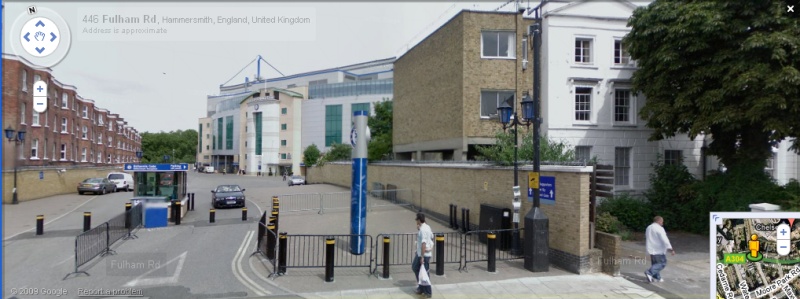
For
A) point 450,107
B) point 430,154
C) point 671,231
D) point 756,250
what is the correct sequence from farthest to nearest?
point 430,154 → point 450,107 → point 671,231 → point 756,250

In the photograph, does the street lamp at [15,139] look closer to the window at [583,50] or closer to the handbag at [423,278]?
the handbag at [423,278]

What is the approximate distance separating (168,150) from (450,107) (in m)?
83.7

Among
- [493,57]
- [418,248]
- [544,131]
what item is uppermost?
[493,57]

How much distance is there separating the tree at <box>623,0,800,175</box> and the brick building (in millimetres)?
19527

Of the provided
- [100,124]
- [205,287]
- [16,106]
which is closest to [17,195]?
[16,106]

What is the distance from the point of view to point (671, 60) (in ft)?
49.2

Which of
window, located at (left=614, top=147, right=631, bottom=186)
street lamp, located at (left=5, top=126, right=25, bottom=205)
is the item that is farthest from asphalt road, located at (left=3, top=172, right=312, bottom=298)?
window, located at (left=614, top=147, right=631, bottom=186)

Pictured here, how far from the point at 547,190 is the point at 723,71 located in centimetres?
848

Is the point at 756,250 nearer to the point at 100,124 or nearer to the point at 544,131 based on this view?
the point at 544,131

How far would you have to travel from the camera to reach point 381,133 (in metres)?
40.9

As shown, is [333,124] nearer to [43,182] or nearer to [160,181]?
[43,182]

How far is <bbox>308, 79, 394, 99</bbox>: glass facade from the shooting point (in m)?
69.1

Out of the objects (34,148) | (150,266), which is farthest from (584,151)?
(34,148)

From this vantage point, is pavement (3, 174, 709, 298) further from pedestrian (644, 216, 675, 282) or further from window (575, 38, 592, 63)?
window (575, 38, 592, 63)
